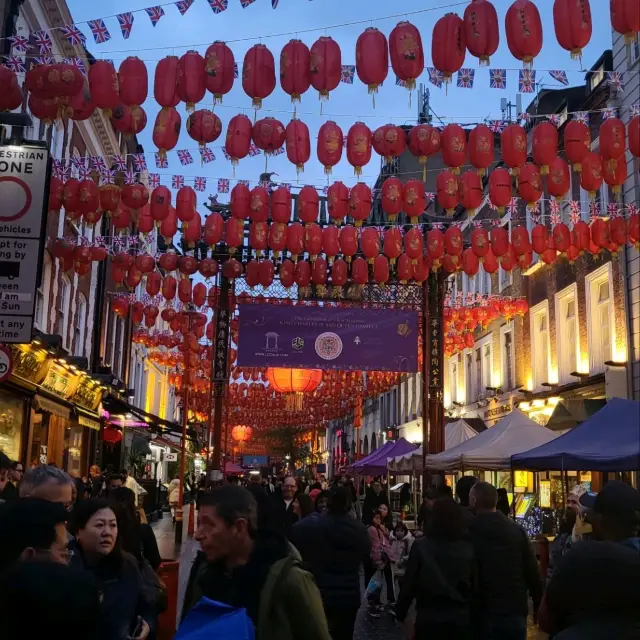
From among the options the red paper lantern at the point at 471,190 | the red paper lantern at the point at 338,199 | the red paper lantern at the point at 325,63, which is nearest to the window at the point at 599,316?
the red paper lantern at the point at 471,190

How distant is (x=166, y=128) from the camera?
11797 mm

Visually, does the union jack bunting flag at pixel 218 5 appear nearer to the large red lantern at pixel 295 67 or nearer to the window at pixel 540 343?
the large red lantern at pixel 295 67

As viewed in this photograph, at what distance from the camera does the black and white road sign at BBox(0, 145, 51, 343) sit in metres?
9.89

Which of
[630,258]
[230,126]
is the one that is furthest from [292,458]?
[230,126]

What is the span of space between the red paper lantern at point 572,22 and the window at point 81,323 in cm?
1821

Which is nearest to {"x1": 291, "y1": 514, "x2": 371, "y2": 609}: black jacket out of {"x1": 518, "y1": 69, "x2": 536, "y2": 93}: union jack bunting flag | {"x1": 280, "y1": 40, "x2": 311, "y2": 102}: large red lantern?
{"x1": 280, "y1": 40, "x2": 311, "y2": 102}: large red lantern

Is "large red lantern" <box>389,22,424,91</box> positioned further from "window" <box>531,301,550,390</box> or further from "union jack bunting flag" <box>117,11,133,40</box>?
"window" <box>531,301,550,390</box>

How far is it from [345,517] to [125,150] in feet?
84.7

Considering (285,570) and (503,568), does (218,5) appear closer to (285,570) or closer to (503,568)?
(503,568)

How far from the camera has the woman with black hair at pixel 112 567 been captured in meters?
4.43

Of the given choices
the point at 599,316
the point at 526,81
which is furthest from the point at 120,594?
the point at 599,316

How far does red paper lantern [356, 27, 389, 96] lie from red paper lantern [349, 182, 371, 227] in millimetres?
4553

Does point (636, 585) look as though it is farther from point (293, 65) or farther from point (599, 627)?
point (293, 65)

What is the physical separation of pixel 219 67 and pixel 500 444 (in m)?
8.24
